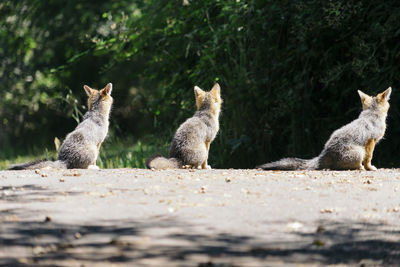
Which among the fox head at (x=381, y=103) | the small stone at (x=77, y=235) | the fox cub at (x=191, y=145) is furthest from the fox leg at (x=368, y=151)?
the small stone at (x=77, y=235)

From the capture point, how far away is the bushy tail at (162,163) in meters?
8.16

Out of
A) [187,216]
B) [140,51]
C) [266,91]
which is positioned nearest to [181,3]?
[140,51]

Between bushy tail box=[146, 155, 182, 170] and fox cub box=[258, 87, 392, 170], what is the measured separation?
1.20 m

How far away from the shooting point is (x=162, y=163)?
323 inches

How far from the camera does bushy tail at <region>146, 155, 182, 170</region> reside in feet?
26.8

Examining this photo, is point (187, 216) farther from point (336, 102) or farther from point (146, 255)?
point (336, 102)

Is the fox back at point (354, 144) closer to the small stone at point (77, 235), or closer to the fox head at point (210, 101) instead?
the fox head at point (210, 101)

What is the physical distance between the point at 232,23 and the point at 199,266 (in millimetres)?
7880

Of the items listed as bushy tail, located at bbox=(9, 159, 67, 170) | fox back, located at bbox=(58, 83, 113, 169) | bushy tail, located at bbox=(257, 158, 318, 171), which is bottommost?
bushy tail, located at bbox=(257, 158, 318, 171)

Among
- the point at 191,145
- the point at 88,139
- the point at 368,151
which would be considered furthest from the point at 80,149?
the point at 368,151

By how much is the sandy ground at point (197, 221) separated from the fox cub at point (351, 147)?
1219 millimetres

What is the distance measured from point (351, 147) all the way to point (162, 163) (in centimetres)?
250

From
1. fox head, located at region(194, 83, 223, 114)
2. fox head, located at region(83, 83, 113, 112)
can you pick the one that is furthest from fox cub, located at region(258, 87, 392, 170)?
fox head, located at region(83, 83, 113, 112)

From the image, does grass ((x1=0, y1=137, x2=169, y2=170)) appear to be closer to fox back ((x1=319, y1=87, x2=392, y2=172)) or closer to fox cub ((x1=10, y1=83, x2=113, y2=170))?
fox cub ((x1=10, y1=83, x2=113, y2=170))
